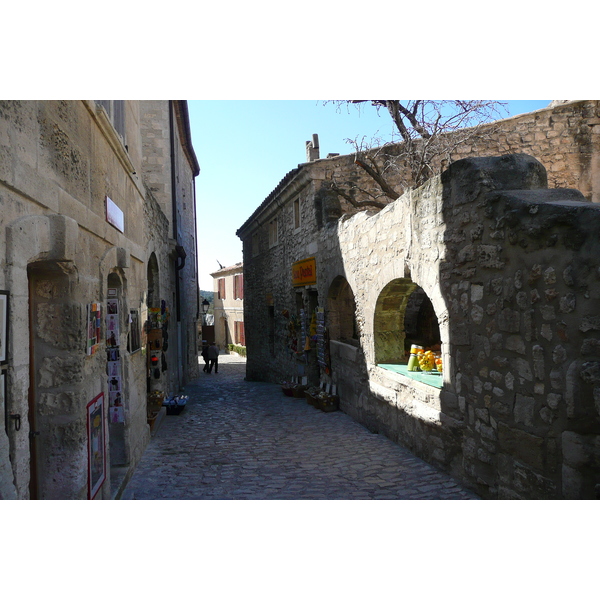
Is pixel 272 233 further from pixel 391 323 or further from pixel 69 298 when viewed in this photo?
pixel 69 298

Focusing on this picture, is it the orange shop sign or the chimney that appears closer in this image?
the orange shop sign

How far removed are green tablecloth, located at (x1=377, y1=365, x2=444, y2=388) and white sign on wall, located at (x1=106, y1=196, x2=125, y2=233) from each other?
3.44 m

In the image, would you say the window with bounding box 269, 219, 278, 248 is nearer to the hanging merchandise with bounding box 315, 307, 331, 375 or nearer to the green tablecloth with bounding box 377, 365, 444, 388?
the hanging merchandise with bounding box 315, 307, 331, 375

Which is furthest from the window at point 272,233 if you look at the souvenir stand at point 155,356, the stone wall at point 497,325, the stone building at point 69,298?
the stone building at point 69,298

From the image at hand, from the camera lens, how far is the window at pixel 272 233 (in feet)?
44.0

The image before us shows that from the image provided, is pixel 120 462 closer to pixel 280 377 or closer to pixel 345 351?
pixel 345 351

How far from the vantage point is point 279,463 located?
534cm

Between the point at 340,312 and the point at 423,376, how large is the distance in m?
3.61

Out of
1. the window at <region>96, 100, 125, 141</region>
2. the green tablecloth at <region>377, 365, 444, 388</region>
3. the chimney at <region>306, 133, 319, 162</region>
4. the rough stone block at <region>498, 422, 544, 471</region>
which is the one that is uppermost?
the chimney at <region>306, 133, 319, 162</region>

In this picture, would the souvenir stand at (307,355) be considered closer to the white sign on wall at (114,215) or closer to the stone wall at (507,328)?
the stone wall at (507,328)

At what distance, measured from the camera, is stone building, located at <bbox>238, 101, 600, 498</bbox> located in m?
3.10

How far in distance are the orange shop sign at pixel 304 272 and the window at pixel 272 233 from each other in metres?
2.48

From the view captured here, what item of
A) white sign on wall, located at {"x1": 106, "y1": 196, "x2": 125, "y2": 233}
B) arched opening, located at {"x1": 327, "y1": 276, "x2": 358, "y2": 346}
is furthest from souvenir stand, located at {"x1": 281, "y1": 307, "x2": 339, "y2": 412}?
white sign on wall, located at {"x1": 106, "y1": 196, "x2": 125, "y2": 233}

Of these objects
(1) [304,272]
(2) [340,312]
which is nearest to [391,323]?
(2) [340,312]
